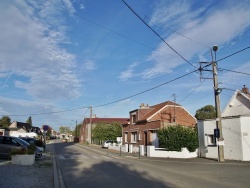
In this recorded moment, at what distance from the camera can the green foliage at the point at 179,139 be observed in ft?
90.8

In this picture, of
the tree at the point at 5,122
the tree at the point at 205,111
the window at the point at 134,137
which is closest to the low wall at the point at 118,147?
the window at the point at 134,137

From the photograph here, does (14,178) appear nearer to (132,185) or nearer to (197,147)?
(132,185)

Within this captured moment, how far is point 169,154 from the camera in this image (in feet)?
91.9

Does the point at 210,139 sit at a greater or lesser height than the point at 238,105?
lesser

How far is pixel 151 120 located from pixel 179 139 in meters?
10.3

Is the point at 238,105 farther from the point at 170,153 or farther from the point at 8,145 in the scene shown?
the point at 8,145

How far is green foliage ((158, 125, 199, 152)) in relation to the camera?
27.7 meters

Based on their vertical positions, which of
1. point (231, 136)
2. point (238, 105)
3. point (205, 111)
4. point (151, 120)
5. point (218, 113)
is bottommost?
Result: point (231, 136)

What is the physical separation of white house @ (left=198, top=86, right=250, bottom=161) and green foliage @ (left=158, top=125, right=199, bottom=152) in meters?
0.86

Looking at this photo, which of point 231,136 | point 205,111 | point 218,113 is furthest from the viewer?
point 205,111

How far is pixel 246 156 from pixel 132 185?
49.7 ft

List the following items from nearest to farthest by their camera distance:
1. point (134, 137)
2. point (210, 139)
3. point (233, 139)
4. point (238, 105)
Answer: point (233, 139) < point (210, 139) < point (238, 105) < point (134, 137)

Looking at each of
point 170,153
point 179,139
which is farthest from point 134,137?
point 179,139

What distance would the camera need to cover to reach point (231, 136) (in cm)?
2470
